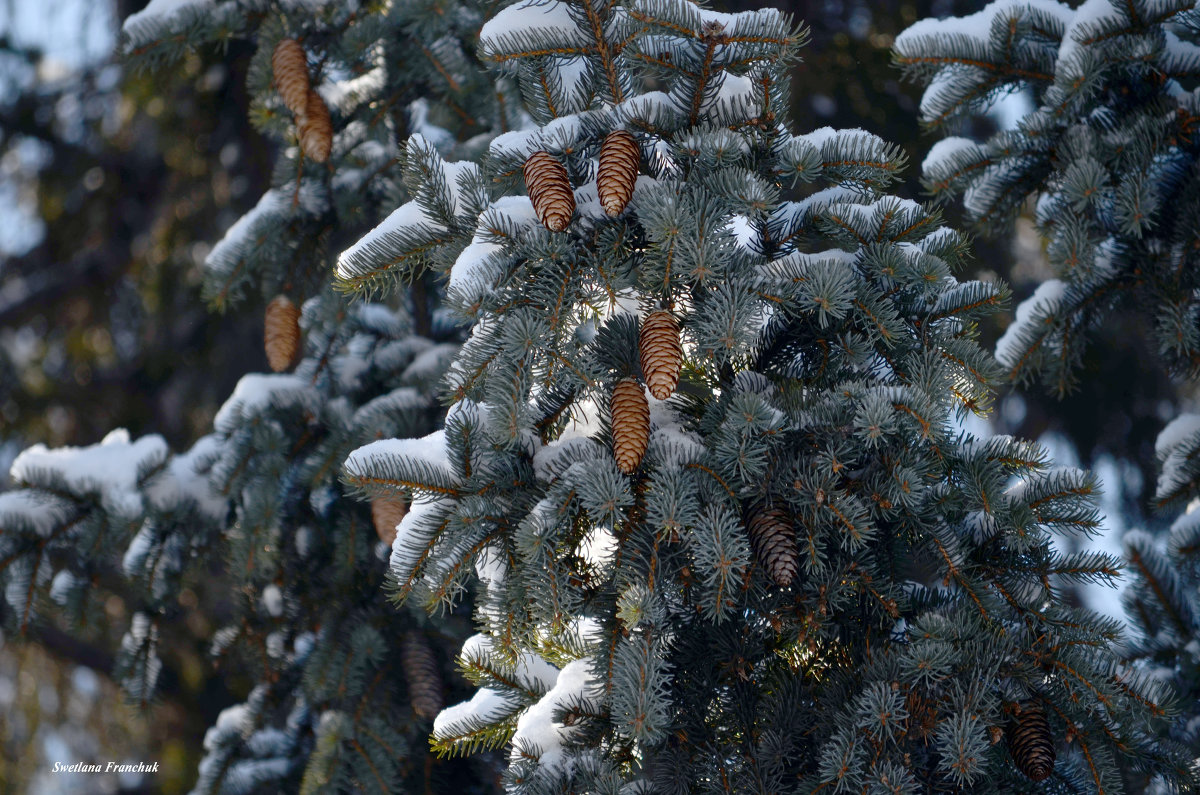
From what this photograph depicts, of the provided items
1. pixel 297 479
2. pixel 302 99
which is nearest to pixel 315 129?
pixel 302 99

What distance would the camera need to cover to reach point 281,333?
97.9 inches

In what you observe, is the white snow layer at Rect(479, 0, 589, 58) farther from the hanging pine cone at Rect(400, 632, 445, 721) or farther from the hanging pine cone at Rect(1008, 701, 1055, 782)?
the hanging pine cone at Rect(400, 632, 445, 721)

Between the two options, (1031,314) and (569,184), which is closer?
(569,184)

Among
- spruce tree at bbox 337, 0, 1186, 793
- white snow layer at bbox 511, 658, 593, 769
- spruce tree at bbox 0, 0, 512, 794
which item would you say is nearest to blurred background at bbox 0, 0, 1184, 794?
spruce tree at bbox 0, 0, 512, 794

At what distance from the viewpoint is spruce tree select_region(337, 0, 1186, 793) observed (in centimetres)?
133

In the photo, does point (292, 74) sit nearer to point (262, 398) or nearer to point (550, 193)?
point (262, 398)

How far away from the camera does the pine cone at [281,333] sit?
2467 millimetres

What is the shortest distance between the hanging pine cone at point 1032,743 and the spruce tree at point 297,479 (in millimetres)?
1338

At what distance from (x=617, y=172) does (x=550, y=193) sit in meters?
0.10

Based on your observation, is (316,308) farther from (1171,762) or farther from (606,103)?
(1171,762)

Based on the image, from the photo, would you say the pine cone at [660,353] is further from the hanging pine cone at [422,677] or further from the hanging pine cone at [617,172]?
the hanging pine cone at [422,677]

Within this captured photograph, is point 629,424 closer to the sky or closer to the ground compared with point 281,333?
closer to the sky
